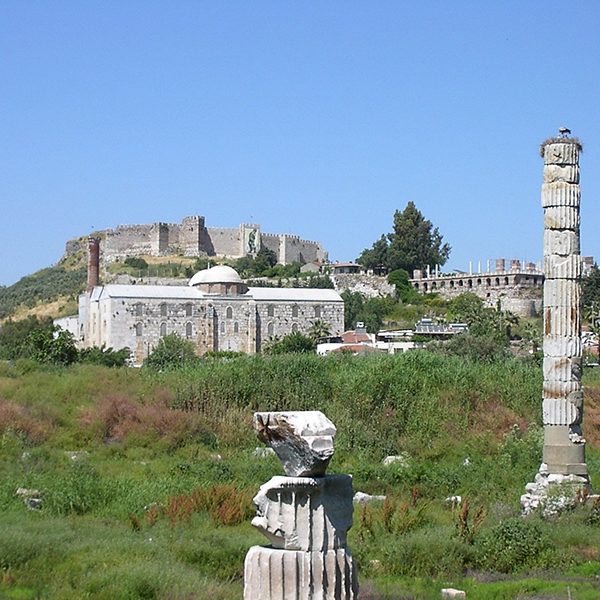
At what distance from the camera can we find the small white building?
5528 centimetres

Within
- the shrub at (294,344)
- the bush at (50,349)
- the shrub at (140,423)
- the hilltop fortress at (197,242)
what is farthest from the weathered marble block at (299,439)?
the hilltop fortress at (197,242)

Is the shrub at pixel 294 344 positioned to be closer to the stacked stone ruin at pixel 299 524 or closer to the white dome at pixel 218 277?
the white dome at pixel 218 277

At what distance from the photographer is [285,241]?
9394cm

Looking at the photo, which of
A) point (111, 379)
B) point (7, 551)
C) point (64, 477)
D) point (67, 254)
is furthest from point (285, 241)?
point (7, 551)

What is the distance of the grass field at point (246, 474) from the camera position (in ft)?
32.3

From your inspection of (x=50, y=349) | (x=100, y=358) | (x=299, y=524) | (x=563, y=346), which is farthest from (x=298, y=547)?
(x=100, y=358)

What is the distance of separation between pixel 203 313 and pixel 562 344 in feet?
149

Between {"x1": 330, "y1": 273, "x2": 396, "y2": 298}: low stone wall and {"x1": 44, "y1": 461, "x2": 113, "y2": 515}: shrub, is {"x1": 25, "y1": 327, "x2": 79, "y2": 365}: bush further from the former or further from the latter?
{"x1": 330, "y1": 273, "x2": 396, "y2": 298}: low stone wall

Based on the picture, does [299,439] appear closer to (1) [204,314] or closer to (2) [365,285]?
(1) [204,314]

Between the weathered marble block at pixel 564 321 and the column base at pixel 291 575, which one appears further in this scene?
the weathered marble block at pixel 564 321

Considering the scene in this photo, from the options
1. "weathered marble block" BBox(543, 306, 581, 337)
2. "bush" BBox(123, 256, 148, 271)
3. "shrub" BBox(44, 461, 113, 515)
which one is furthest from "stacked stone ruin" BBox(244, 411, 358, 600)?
"bush" BBox(123, 256, 148, 271)

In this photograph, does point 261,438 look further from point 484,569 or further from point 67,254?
point 67,254

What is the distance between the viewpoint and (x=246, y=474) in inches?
648

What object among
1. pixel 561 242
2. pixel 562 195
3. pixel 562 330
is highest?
pixel 562 195
